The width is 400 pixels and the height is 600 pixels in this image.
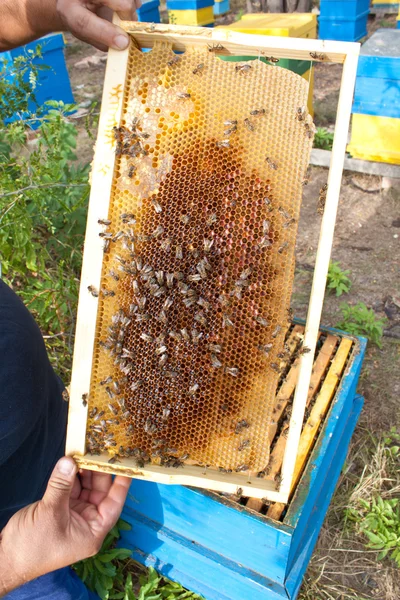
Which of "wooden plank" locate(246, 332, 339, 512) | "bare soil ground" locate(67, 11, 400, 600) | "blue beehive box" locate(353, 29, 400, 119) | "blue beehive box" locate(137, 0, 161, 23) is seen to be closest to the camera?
"wooden plank" locate(246, 332, 339, 512)

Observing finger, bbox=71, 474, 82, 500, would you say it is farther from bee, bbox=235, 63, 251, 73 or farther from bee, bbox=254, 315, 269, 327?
bee, bbox=235, 63, 251, 73

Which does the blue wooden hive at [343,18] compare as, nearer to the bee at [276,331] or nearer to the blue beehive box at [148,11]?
the blue beehive box at [148,11]

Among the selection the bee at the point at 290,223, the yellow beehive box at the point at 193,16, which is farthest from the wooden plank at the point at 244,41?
the yellow beehive box at the point at 193,16

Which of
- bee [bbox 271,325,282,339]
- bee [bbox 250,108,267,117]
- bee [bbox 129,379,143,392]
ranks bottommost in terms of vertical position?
bee [bbox 129,379,143,392]

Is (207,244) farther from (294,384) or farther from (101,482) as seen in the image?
(294,384)

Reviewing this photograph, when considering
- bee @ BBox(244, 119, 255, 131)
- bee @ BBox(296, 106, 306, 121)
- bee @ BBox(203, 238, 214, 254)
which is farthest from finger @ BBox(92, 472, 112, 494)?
bee @ BBox(296, 106, 306, 121)

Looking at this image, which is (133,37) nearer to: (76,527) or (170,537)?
(76,527)
